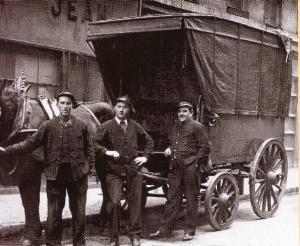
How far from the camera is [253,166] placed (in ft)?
25.0

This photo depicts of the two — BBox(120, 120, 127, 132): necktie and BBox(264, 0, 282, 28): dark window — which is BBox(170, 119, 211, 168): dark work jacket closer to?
BBox(120, 120, 127, 132): necktie

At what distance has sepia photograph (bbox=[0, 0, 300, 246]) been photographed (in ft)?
18.3

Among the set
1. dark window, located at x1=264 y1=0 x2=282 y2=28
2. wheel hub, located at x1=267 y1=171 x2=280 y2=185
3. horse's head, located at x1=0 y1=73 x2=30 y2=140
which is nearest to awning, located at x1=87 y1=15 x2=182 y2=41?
horse's head, located at x1=0 y1=73 x2=30 y2=140

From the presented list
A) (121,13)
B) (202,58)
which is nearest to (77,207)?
(202,58)

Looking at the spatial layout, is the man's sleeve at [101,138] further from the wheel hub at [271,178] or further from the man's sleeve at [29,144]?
the wheel hub at [271,178]

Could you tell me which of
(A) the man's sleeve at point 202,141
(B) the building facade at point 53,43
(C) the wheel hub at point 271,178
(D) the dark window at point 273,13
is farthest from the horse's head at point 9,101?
(D) the dark window at point 273,13

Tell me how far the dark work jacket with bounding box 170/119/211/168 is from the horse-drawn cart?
412mm

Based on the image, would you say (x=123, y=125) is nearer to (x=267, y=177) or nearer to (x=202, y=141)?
(x=202, y=141)

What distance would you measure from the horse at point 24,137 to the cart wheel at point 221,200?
54.6 inches

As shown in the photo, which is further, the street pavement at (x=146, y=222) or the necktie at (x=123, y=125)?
the street pavement at (x=146, y=222)

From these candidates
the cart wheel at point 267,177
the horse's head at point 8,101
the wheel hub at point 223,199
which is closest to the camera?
the horse's head at point 8,101

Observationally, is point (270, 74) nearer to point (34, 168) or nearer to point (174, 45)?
point (174, 45)

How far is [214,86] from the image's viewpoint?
698 cm

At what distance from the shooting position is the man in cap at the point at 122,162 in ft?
19.7
